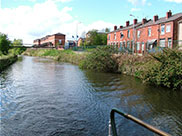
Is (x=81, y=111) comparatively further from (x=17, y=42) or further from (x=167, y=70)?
(x=17, y=42)

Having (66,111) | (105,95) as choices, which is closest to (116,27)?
(105,95)

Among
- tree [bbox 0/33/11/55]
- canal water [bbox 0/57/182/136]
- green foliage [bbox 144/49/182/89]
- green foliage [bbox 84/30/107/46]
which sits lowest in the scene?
canal water [bbox 0/57/182/136]

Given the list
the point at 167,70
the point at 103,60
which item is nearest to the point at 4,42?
the point at 103,60

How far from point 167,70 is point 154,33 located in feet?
72.1

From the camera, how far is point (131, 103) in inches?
408

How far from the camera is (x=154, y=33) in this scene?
34344 millimetres

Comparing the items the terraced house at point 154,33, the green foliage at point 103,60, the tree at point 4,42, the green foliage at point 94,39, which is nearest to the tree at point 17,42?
the green foliage at point 94,39

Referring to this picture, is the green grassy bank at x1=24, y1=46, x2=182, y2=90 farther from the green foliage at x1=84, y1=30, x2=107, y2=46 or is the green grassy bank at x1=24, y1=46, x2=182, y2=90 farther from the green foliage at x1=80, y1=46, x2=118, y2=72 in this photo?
the green foliage at x1=84, y1=30, x2=107, y2=46

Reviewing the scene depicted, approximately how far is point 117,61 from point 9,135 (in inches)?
737

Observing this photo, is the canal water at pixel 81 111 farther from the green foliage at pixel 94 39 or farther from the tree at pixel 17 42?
the tree at pixel 17 42

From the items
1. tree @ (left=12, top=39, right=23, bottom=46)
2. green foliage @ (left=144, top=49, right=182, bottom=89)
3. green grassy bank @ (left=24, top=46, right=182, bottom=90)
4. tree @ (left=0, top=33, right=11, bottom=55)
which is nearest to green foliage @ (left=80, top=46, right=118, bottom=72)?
green grassy bank @ (left=24, top=46, right=182, bottom=90)

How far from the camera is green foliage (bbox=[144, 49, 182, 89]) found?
13812 mm

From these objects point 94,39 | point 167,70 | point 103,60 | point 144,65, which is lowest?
point 167,70

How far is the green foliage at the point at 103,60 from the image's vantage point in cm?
2366
